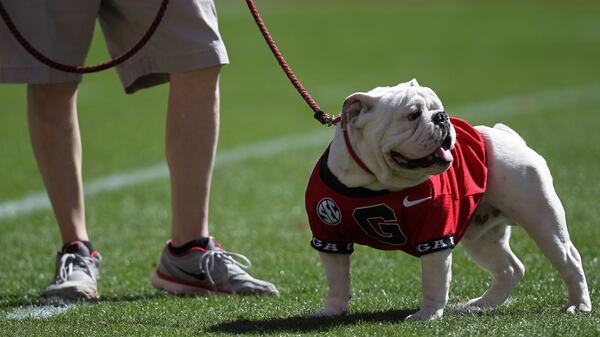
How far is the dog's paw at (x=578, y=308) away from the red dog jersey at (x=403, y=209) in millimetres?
491

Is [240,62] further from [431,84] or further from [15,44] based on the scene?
[15,44]

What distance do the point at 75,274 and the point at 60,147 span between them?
570mm

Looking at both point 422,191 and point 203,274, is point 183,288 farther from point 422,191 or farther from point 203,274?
point 422,191

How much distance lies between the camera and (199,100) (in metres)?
4.66

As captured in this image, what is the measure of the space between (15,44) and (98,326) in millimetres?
1378

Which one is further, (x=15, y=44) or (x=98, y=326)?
(x=15, y=44)

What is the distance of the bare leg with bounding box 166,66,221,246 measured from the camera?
4.65 metres

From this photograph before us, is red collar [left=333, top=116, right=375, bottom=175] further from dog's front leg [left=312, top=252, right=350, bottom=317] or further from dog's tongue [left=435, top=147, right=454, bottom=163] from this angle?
dog's front leg [left=312, top=252, right=350, bottom=317]

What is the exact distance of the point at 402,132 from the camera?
3691 millimetres

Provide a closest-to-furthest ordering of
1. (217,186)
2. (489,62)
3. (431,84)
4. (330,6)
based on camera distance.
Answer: (217,186)
(431,84)
(489,62)
(330,6)

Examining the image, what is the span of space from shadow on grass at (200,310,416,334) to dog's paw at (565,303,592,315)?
57 centimetres

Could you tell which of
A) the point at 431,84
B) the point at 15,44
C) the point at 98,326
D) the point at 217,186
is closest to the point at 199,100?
the point at 15,44

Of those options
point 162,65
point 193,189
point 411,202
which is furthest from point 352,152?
point 162,65

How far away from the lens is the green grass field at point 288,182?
4020 millimetres
